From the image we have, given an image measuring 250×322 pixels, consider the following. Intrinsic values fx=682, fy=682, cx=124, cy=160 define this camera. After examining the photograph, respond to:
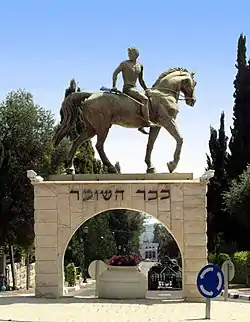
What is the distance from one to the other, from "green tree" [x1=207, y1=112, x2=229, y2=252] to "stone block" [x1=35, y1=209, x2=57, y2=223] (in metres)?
27.3

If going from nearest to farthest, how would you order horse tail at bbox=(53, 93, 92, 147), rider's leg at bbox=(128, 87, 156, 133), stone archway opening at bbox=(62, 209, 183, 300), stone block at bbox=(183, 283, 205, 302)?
stone block at bbox=(183, 283, 205, 302)
rider's leg at bbox=(128, 87, 156, 133)
horse tail at bbox=(53, 93, 92, 147)
stone archway opening at bbox=(62, 209, 183, 300)

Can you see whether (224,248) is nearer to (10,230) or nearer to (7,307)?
(10,230)

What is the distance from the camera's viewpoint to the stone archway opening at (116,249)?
103ft

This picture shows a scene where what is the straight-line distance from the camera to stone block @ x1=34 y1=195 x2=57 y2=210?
56.9 feet

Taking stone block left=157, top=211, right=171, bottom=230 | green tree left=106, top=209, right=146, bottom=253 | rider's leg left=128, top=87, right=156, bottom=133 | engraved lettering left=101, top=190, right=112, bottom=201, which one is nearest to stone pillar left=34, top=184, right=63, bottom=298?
engraved lettering left=101, top=190, right=112, bottom=201

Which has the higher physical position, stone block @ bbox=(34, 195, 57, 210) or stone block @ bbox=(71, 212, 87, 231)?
stone block @ bbox=(34, 195, 57, 210)

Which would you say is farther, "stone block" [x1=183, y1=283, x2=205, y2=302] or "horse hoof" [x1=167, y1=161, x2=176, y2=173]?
"horse hoof" [x1=167, y1=161, x2=176, y2=173]

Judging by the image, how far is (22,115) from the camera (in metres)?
34.8

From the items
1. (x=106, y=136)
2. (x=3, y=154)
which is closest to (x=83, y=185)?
(x=106, y=136)

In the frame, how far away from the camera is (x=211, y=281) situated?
12.8m

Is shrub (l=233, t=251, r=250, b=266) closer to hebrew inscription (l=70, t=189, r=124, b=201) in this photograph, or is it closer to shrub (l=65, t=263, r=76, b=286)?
shrub (l=65, t=263, r=76, b=286)

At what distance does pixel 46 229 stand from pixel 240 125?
30.0 metres

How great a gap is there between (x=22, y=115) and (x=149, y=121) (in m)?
17.9

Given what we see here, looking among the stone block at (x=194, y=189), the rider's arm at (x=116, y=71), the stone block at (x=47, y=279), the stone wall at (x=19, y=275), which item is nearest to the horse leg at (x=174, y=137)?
the stone block at (x=194, y=189)
